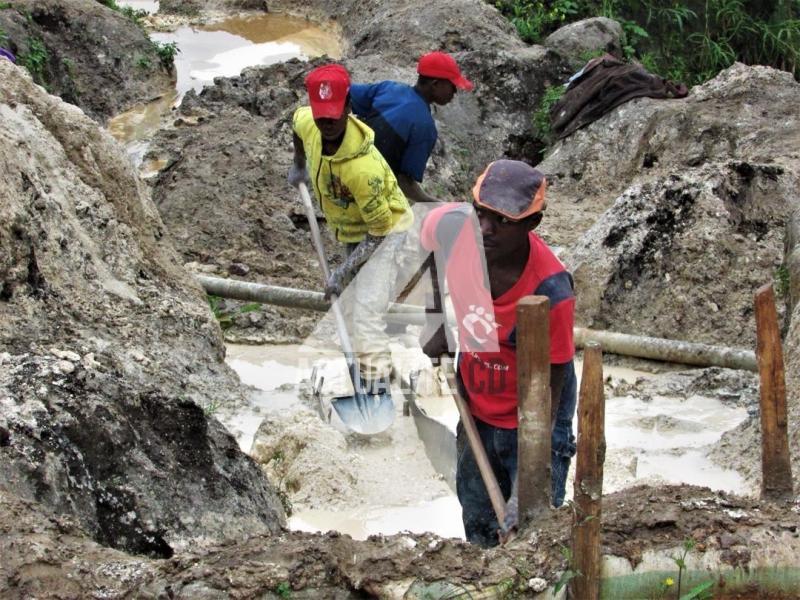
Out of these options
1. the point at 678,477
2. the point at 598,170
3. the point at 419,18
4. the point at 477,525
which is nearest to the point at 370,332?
the point at 678,477

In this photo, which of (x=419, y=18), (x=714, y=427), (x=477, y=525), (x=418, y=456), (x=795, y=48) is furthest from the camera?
(x=795, y=48)

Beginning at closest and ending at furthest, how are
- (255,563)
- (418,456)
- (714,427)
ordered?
(255,563), (418,456), (714,427)

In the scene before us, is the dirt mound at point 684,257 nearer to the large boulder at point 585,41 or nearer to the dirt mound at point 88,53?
the large boulder at point 585,41

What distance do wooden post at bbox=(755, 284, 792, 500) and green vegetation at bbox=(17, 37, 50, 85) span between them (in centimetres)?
892

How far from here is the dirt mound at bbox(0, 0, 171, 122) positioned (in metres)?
11.3

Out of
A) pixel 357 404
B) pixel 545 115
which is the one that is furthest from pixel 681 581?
pixel 545 115

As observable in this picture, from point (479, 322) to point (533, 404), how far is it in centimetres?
54

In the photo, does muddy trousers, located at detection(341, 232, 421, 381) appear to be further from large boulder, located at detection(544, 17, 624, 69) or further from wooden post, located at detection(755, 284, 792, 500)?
large boulder, located at detection(544, 17, 624, 69)

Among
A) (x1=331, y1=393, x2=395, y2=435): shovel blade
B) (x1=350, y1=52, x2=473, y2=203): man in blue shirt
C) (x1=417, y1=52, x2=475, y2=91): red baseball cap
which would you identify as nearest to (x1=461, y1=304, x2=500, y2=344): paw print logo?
(x1=331, y1=393, x2=395, y2=435): shovel blade

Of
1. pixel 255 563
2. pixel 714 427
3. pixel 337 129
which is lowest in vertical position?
pixel 714 427

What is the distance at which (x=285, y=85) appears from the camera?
10680mm

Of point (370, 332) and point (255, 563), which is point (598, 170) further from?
point (255, 563)

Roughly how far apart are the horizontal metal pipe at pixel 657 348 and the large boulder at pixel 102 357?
207 centimetres

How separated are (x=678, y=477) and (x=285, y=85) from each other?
21.5ft
